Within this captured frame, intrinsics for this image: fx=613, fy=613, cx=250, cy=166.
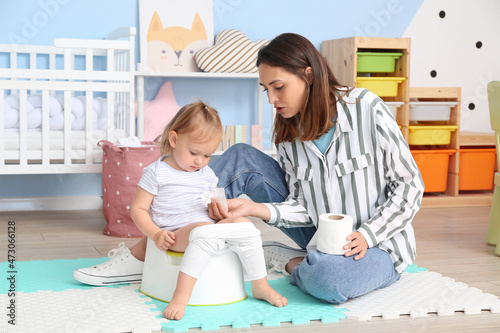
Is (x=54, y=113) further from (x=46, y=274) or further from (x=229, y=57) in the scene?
(x=46, y=274)

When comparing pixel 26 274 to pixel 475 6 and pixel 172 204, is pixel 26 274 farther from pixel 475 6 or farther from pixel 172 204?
pixel 475 6

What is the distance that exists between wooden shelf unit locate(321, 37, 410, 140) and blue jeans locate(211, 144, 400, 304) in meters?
1.30

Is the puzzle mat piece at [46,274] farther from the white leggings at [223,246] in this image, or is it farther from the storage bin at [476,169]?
the storage bin at [476,169]

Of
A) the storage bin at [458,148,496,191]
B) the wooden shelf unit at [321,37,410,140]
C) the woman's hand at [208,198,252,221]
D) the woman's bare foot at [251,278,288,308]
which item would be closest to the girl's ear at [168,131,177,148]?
the woman's hand at [208,198,252,221]

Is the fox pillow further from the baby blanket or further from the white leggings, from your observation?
the white leggings

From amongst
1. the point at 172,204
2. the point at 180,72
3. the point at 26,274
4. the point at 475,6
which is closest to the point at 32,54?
the point at 180,72

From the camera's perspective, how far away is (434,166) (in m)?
3.15

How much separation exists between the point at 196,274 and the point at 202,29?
1886 mm

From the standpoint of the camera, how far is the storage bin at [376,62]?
118 inches

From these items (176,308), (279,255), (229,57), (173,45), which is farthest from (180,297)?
(173,45)

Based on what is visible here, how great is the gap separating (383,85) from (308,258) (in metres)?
1.73

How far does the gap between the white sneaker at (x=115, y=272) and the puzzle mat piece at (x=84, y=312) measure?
0.11 ft

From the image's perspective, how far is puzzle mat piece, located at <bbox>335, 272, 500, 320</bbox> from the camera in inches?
55.9

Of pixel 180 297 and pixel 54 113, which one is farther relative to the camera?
pixel 54 113
